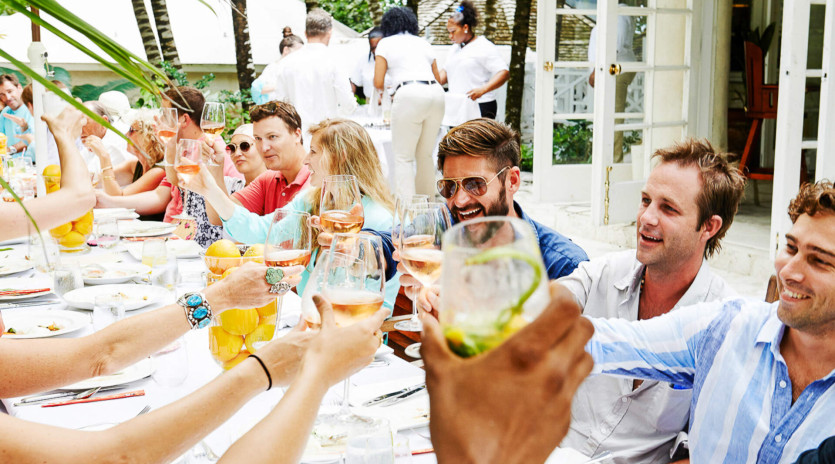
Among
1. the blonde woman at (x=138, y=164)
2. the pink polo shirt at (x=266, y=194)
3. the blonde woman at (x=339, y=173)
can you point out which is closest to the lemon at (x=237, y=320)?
the blonde woman at (x=339, y=173)

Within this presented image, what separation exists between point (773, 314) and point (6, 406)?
160 centimetres

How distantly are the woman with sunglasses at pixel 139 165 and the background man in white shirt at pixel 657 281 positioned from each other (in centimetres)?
321

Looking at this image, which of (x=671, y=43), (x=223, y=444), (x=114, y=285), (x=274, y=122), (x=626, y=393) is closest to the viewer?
(x=223, y=444)

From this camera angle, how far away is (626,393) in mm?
1972

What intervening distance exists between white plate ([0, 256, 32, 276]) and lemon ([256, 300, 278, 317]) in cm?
153

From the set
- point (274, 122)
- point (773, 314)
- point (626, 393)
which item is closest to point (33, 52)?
point (274, 122)

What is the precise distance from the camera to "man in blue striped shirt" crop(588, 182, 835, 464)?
4.66 feet

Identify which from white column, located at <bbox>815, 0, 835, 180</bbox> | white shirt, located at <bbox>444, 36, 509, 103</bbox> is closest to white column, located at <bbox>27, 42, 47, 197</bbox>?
white column, located at <bbox>815, 0, 835, 180</bbox>

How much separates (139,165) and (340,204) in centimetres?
347

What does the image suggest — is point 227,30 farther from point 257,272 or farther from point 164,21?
point 257,272

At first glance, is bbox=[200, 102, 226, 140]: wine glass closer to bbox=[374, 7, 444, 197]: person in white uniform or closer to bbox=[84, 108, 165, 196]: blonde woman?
bbox=[84, 108, 165, 196]: blonde woman

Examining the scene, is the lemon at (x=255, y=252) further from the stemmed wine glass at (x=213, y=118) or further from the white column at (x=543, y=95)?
the white column at (x=543, y=95)

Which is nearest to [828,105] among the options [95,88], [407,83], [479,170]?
[479,170]

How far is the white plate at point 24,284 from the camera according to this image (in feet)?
8.04
